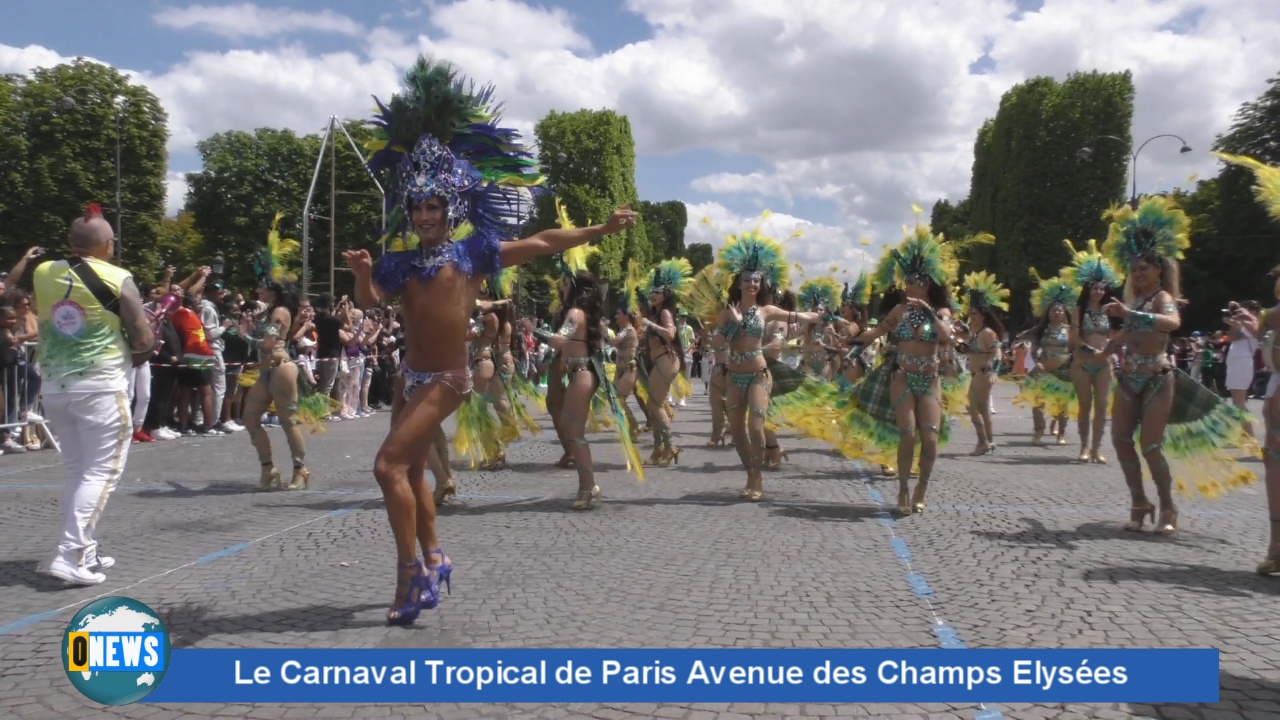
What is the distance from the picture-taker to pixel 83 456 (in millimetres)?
5188

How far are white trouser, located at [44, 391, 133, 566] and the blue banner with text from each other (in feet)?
5.98

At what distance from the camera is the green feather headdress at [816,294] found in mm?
15555

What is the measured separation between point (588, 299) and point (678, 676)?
16.1 ft

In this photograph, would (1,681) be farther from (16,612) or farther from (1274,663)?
(1274,663)

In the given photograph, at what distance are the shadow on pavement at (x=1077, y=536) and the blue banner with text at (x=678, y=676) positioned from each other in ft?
8.64

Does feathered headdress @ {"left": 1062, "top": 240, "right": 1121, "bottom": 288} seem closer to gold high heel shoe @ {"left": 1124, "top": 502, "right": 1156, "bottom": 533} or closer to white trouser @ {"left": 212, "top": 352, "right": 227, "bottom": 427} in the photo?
gold high heel shoe @ {"left": 1124, "top": 502, "right": 1156, "bottom": 533}

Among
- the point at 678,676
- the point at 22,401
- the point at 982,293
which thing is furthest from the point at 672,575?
the point at 22,401

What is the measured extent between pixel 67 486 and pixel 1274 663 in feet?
19.7

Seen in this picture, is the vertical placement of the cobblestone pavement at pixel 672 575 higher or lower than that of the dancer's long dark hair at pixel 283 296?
lower

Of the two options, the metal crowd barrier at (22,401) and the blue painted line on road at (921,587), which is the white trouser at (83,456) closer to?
the blue painted line on road at (921,587)

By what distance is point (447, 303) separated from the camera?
4.59 meters

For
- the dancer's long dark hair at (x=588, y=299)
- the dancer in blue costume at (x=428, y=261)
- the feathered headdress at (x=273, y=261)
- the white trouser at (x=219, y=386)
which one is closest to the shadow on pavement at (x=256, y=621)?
the dancer in blue costume at (x=428, y=261)

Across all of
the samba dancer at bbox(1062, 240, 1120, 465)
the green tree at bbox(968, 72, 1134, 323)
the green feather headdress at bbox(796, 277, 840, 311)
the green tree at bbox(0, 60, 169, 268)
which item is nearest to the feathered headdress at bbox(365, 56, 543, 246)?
the samba dancer at bbox(1062, 240, 1120, 465)

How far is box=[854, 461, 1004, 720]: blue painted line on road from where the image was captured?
354 centimetres
